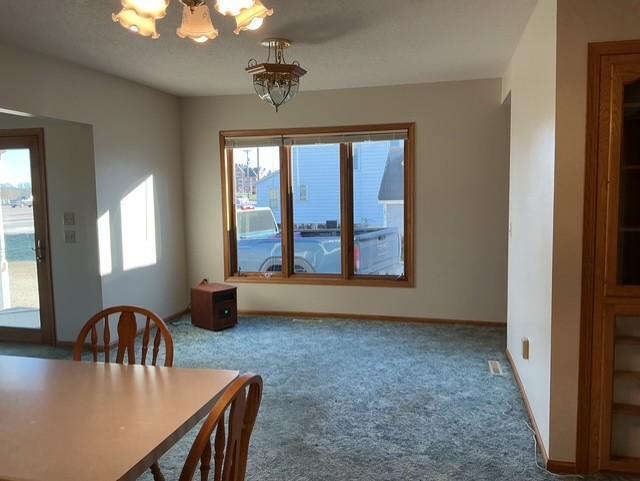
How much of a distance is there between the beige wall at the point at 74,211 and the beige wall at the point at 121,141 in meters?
0.06

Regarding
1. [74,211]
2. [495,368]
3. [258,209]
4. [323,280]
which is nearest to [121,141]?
[74,211]

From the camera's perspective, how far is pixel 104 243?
4512 millimetres

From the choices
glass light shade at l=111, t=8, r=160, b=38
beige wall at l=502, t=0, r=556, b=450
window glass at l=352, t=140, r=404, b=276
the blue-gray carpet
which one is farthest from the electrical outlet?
glass light shade at l=111, t=8, r=160, b=38

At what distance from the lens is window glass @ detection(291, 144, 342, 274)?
5523mm

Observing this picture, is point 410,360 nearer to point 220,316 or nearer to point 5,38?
point 220,316

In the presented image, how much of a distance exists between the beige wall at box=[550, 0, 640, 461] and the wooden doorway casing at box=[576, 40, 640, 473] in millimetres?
32

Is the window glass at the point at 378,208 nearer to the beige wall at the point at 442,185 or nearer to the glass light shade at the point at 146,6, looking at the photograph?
the beige wall at the point at 442,185

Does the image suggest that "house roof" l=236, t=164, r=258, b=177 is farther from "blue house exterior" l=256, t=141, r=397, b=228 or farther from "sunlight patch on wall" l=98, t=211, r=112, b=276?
"sunlight patch on wall" l=98, t=211, r=112, b=276

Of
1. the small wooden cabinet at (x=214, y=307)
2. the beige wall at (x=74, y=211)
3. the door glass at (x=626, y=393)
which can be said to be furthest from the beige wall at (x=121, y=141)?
the door glass at (x=626, y=393)

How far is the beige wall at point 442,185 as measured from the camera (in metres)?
5.01

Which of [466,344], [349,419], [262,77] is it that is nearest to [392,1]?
[262,77]

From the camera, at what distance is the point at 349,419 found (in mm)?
3107

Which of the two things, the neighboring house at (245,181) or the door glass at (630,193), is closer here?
the door glass at (630,193)

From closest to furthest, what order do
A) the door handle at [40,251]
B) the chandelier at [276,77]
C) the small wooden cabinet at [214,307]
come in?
the chandelier at [276,77]
the door handle at [40,251]
the small wooden cabinet at [214,307]
